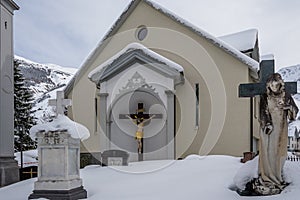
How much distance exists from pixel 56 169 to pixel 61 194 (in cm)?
63

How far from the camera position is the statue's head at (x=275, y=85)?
21.1 ft

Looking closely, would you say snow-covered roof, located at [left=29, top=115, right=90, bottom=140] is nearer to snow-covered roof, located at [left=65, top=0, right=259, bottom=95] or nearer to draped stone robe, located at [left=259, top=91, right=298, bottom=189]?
draped stone robe, located at [left=259, top=91, right=298, bottom=189]

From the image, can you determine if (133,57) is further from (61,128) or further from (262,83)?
(262,83)

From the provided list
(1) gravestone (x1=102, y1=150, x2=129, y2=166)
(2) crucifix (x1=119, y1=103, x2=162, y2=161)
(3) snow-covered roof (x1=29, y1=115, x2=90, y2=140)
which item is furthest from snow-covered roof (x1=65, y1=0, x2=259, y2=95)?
(3) snow-covered roof (x1=29, y1=115, x2=90, y2=140)

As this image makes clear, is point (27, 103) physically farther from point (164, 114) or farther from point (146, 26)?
point (164, 114)

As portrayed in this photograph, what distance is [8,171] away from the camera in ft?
39.7

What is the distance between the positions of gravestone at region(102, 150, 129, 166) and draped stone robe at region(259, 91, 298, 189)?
6.19m

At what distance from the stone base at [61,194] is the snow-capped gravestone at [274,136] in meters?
3.63

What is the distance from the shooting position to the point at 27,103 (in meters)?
25.6

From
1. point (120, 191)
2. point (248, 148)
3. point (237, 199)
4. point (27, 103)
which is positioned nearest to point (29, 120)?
point (27, 103)

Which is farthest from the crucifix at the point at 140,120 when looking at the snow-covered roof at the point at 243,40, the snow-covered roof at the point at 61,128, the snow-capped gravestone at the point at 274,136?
the snow-capped gravestone at the point at 274,136

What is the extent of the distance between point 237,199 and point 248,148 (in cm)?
836

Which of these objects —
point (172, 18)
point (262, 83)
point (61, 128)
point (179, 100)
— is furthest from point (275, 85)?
point (172, 18)

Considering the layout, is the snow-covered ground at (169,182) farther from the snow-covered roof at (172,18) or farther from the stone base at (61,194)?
the snow-covered roof at (172,18)
